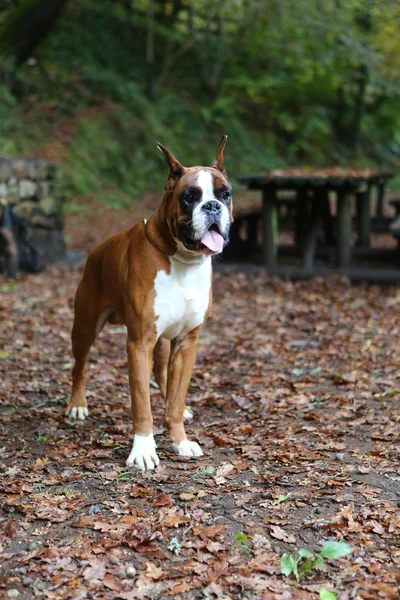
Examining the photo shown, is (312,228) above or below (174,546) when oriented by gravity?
below

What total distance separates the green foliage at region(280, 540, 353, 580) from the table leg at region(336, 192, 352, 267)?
25.2 ft

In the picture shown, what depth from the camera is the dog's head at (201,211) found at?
148 inches

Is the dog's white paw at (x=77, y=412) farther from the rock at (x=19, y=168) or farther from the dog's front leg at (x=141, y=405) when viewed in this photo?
the rock at (x=19, y=168)

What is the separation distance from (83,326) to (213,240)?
4.67 feet

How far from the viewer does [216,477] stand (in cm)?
402

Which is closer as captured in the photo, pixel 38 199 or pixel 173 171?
pixel 173 171

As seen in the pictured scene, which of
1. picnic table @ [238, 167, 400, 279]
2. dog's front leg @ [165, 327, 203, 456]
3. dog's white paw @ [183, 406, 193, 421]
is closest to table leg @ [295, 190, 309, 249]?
picnic table @ [238, 167, 400, 279]

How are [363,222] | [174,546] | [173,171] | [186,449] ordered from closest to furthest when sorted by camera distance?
1. [174,546]
2. [173,171]
3. [186,449]
4. [363,222]

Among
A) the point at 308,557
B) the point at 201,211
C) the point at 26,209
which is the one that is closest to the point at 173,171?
the point at 201,211

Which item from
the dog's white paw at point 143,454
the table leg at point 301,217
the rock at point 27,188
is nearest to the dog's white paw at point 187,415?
the dog's white paw at point 143,454

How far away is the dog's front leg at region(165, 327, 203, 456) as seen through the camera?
14.3 ft

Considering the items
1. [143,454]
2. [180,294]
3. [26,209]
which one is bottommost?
[26,209]

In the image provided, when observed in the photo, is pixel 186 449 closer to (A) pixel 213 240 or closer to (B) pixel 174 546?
(B) pixel 174 546

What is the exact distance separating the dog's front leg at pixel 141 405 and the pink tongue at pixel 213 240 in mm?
724
